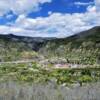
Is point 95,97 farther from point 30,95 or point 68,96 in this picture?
point 30,95

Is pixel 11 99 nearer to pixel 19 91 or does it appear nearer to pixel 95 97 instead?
pixel 19 91

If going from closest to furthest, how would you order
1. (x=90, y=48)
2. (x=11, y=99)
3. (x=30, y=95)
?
(x=11, y=99)
(x=30, y=95)
(x=90, y=48)

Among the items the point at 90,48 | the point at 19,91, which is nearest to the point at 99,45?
the point at 90,48

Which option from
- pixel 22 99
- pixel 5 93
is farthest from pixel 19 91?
pixel 22 99

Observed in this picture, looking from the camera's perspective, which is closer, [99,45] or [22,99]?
[22,99]

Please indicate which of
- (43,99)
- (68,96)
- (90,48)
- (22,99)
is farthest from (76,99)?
(90,48)

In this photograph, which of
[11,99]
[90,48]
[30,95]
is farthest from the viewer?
[90,48]

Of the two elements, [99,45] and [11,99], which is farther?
[99,45]
